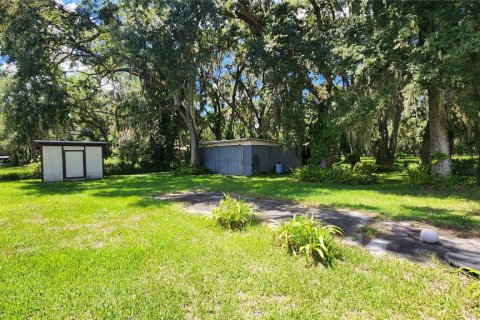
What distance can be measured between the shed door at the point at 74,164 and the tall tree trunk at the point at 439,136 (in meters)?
→ 15.7

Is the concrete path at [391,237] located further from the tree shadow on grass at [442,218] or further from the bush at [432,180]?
the bush at [432,180]

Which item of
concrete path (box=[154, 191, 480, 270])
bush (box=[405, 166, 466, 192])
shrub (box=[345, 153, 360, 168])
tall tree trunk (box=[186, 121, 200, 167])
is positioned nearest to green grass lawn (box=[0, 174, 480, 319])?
concrete path (box=[154, 191, 480, 270])

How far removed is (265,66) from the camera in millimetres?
13211

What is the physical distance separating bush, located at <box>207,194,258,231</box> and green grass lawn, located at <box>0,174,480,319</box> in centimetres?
24

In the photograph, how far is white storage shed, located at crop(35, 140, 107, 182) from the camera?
1327cm

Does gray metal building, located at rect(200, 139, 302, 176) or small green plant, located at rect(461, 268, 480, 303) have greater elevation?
gray metal building, located at rect(200, 139, 302, 176)

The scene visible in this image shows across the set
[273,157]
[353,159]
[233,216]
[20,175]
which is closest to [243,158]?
[273,157]

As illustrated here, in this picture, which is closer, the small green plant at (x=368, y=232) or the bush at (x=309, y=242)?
the bush at (x=309, y=242)

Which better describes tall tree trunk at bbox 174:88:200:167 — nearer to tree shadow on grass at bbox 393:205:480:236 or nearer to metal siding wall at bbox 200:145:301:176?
metal siding wall at bbox 200:145:301:176

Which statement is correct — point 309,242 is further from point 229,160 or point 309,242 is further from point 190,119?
point 190,119

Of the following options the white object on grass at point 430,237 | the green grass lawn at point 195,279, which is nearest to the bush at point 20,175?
the green grass lawn at point 195,279

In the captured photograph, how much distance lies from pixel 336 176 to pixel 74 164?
1286 cm

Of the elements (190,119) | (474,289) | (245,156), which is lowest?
(474,289)

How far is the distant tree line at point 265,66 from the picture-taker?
8281mm
